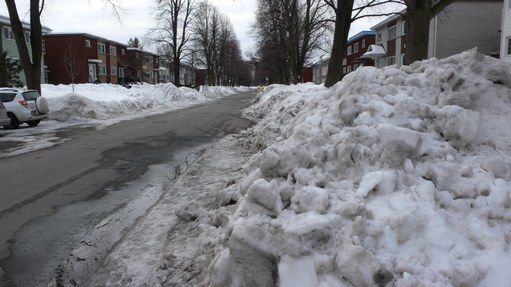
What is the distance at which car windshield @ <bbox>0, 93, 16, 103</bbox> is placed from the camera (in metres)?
18.1

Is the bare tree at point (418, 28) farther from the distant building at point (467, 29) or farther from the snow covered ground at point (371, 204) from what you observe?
the distant building at point (467, 29)

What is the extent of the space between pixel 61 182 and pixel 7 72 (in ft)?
87.5

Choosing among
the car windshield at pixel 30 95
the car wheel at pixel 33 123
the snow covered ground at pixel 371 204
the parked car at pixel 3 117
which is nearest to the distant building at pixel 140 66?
the car windshield at pixel 30 95

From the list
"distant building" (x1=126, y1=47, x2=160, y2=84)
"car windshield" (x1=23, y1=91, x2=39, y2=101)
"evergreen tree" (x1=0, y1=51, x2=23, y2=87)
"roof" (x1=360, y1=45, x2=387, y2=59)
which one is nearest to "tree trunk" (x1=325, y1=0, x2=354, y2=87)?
"car windshield" (x1=23, y1=91, x2=39, y2=101)

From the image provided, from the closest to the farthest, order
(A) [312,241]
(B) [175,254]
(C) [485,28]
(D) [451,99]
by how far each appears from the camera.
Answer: (A) [312,241]
(B) [175,254]
(D) [451,99]
(C) [485,28]

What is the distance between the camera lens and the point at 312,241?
363 centimetres

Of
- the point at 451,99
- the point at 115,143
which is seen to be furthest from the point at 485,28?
the point at 451,99

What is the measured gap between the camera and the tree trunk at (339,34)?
1850cm

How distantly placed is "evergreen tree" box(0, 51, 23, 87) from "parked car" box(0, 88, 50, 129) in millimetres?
6700

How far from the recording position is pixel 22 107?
1794 centimetres

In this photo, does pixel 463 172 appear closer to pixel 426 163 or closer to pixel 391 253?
pixel 426 163

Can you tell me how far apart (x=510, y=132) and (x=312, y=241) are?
9.00 feet

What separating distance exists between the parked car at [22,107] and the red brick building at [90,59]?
3302 centimetres

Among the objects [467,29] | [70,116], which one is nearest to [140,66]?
[467,29]
